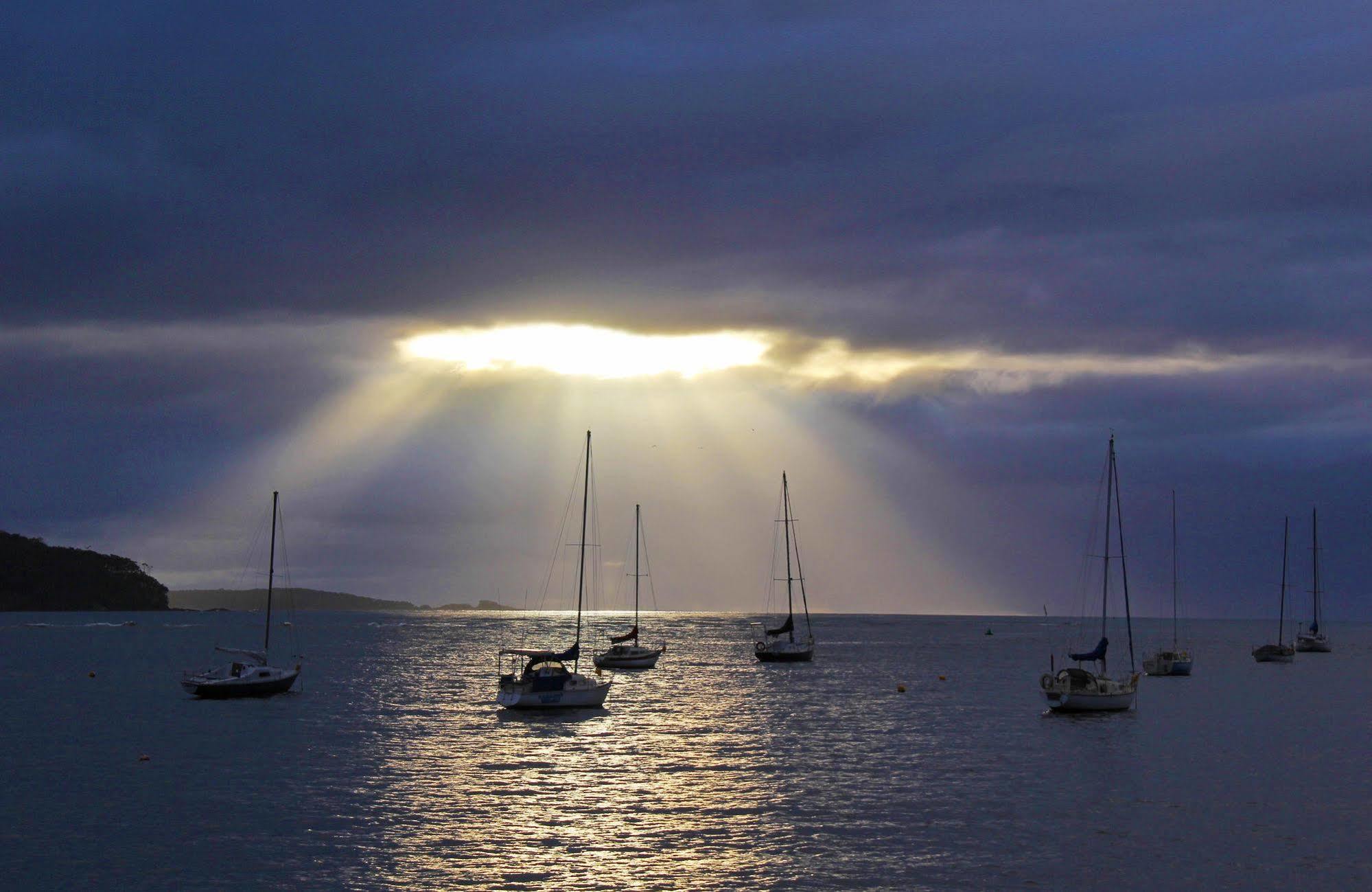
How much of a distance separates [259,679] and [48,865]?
58.9m

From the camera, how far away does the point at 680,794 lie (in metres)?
55.3

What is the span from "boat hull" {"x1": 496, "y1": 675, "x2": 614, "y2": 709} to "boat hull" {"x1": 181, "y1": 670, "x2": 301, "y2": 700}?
19.8 metres

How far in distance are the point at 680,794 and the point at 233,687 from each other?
52.5m

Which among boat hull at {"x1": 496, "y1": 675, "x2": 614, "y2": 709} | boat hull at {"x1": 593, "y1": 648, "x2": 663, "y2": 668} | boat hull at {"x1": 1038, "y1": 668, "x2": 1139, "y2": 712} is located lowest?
boat hull at {"x1": 593, "y1": 648, "x2": 663, "y2": 668}

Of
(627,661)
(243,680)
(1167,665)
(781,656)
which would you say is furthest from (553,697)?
(1167,665)

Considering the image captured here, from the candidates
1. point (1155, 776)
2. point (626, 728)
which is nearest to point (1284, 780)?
point (1155, 776)

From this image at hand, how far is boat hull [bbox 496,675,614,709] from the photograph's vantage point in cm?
8856

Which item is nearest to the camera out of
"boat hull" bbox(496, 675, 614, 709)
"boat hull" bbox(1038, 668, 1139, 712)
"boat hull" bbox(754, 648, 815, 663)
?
"boat hull" bbox(1038, 668, 1139, 712)

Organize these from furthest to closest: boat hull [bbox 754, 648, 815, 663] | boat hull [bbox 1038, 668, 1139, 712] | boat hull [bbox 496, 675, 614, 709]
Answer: boat hull [bbox 754, 648, 815, 663]
boat hull [bbox 496, 675, 614, 709]
boat hull [bbox 1038, 668, 1139, 712]

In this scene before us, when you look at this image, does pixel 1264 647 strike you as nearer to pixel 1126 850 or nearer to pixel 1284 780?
pixel 1284 780

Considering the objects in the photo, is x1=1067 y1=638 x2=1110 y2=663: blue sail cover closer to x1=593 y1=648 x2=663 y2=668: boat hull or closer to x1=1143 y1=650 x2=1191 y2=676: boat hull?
x1=1143 y1=650 x2=1191 y2=676: boat hull

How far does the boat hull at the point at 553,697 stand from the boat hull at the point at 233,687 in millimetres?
19783

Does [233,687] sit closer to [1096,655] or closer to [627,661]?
[627,661]

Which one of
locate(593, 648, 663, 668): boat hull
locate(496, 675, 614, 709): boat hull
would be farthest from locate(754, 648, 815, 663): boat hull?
locate(496, 675, 614, 709): boat hull
